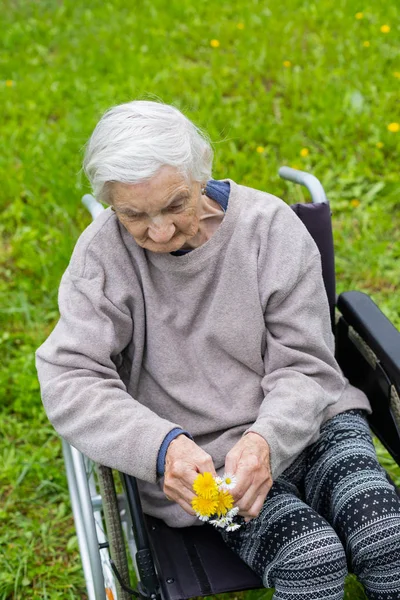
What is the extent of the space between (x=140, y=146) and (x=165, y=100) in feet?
9.07

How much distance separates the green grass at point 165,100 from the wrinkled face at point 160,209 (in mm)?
1138

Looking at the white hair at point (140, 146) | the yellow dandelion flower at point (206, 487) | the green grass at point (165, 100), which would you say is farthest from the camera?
the green grass at point (165, 100)

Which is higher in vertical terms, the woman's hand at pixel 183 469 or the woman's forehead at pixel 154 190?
the woman's forehead at pixel 154 190

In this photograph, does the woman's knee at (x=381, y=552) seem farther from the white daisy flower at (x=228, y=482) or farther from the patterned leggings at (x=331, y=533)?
the white daisy flower at (x=228, y=482)

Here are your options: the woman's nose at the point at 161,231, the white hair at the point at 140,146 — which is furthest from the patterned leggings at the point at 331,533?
the white hair at the point at 140,146

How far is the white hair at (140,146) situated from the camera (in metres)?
1.78

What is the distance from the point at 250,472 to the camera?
5.83 feet

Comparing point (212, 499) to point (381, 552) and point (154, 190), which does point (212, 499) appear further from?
point (154, 190)

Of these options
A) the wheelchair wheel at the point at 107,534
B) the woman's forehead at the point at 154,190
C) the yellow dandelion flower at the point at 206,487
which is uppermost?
the woman's forehead at the point at 154,190

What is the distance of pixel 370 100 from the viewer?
14.1ft

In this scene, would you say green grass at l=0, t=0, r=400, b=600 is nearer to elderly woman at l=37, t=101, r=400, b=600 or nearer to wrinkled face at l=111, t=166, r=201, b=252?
elderly woman at l=37, t=101, r=400, b=600

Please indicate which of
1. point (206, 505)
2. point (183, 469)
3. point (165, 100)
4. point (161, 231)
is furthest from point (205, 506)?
point (165, 100)

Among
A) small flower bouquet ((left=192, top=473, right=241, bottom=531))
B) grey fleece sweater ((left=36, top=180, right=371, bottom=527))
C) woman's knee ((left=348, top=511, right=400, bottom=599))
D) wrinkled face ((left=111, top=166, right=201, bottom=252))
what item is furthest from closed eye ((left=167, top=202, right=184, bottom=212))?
woman's knee ((left=348, top=511, right=400, bottom=599))

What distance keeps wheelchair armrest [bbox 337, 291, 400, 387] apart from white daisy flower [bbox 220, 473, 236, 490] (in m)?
0.57
